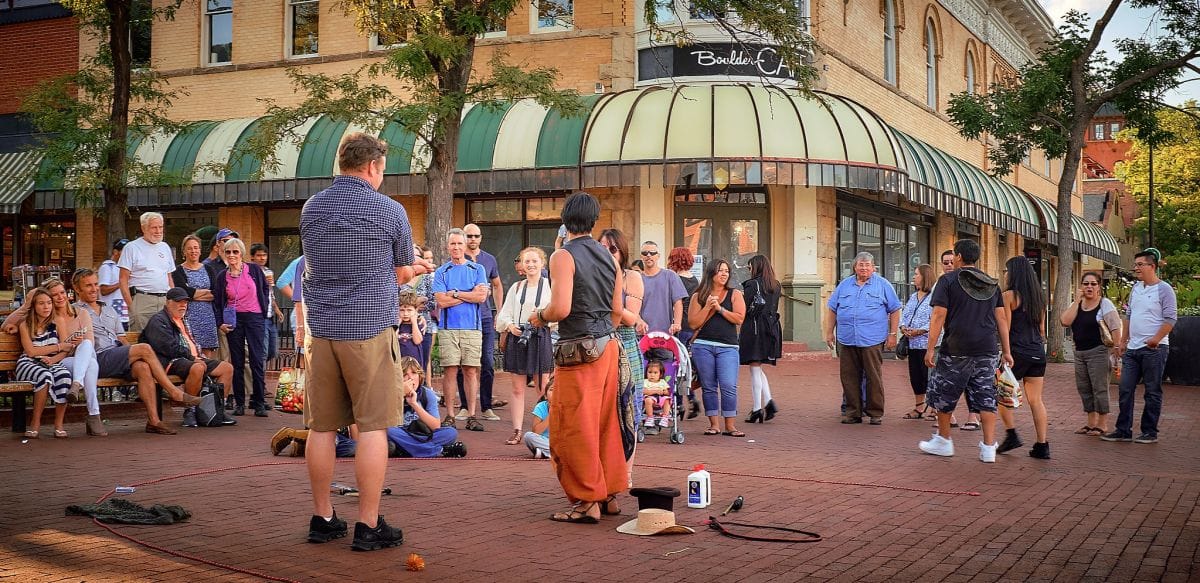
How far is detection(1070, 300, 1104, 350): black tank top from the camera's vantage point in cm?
1159

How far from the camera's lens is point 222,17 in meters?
26.0

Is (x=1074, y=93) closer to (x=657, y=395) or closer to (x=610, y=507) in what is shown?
(x=657, y=395)

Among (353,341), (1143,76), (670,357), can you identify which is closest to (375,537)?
(353,341)

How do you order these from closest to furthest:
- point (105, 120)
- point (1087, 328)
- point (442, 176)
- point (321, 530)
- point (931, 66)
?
1. point (321, 530)
2. point (1087, 328)
3. point (442, 176)
4. point (105, 120)
5. point (931, 66)

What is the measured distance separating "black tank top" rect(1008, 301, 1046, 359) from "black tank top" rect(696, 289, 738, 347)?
2.55m

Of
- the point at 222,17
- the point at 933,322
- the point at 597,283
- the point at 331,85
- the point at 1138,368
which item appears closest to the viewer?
the point at 597,283

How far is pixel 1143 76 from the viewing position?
75.7 feet

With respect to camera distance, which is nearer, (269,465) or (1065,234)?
(269,465)

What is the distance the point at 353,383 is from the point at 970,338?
579 centimetres

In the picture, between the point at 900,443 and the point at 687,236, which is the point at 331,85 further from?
the point at 900,443

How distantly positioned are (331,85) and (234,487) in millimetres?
10211

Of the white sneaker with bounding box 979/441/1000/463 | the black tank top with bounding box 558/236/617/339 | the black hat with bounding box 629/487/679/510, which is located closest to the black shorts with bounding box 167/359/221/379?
the black tank top with bounding box 558/236/617/339

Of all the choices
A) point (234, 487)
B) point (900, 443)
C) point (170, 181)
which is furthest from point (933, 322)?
point (170, 181)

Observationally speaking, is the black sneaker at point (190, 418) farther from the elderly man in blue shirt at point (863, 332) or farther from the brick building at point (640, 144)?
the brick building at point (640, 144)
